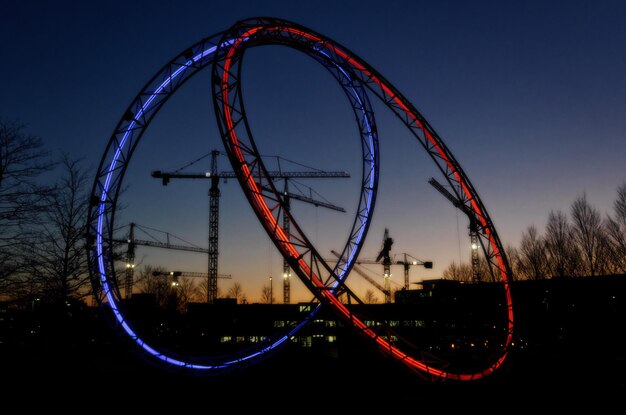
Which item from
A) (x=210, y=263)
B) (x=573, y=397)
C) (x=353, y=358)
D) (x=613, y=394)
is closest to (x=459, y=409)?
(x=573, y=397)

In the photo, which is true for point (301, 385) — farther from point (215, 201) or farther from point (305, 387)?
point (215, 201)

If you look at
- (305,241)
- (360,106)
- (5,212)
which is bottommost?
(305,241)

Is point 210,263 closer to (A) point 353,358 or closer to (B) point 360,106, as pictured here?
(A) point 353,358

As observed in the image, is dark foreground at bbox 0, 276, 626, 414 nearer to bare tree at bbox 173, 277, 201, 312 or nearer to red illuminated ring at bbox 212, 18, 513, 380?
red illuminated ring at bbox 212, 18, 513, 380

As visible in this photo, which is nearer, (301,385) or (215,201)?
(301,385)

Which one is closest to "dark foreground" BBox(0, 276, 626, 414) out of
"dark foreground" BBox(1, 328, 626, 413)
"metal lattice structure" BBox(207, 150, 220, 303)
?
"dark foreground" BBox(1, 328, 626, 413)

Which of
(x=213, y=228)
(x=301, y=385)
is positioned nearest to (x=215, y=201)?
(x=213, y=228)

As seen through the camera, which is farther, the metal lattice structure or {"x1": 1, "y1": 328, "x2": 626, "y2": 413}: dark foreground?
the metal lattice structure

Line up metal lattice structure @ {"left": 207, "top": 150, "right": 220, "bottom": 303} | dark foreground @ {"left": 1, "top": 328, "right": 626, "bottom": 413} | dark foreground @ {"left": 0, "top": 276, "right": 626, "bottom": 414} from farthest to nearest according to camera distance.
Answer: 1. metal lattice structure @ {"left": 207, "top": 150, "right": 220, "bottom": 303}
2. dark foreground @ {"left": 1, "top": 328, "right": 626, "bottom": 413}
3. dark foreground @ {"left": 0, "top": 276, "right": 626, "bottom": 414}

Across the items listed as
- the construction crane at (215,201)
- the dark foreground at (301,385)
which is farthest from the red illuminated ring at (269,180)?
the construction crane at (215,201)

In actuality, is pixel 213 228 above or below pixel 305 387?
above

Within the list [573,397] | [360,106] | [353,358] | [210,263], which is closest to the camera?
[573,397]
